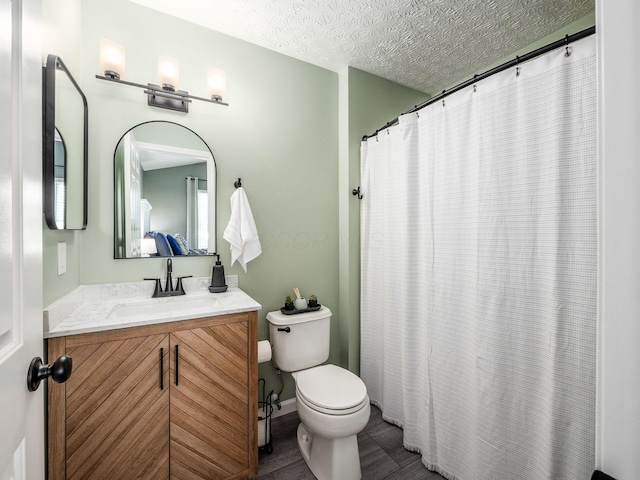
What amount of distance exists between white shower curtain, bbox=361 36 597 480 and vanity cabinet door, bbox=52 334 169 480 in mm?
1363

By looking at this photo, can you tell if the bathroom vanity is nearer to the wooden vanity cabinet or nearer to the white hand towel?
the wooden vanity cabinet

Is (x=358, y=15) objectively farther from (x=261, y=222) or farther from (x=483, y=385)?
(x=483, y=385)

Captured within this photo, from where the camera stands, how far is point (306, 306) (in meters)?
1.98

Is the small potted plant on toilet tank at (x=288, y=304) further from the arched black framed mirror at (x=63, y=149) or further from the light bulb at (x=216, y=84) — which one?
the light bulb at (x=216, y=84)

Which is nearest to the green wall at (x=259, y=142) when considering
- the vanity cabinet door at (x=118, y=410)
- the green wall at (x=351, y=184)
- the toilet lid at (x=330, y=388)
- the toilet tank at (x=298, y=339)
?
the green wall at (x=351, y=184)

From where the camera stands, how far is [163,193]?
170 centimetres

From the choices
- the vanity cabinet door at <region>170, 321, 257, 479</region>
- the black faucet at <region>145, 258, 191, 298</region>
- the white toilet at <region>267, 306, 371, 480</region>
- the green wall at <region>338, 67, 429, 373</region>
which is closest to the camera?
the vanity cabinet door at <region>170, 321, 257, 479</region>

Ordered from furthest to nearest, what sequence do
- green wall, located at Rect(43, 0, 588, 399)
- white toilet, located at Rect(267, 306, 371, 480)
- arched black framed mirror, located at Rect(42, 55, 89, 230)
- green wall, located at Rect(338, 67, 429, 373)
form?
1. green wall, located at Rect(338, 67, 429, 373)
2. green wall, located at Rect(43, 0, 588, 399)
3. white toilet, located at Rect(267, 306, 371, 480)
4. arched black framed mirror, located at Rect(42, 55, 89, 230)

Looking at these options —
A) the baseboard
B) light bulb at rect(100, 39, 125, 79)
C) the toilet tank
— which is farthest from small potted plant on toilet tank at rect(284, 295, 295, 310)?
light bulb at rect(100, 39, 125, 79)

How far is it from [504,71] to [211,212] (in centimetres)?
175

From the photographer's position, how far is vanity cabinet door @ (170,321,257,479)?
126 cm

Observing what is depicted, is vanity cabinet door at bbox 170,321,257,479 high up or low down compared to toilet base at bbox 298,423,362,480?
up

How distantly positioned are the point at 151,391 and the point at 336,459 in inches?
38.2

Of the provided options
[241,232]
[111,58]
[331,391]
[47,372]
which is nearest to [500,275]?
[331,391]
